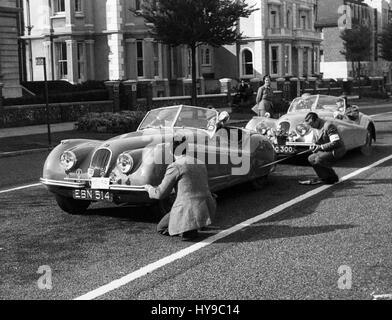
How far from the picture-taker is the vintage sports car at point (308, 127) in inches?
504

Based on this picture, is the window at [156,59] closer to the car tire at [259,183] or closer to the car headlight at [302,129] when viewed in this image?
the car headlight at [302,129]

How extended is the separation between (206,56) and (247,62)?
16.6 ft

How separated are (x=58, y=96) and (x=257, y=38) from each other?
98.2ft

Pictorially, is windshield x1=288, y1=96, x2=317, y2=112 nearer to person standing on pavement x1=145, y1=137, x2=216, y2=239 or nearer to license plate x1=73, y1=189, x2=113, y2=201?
license plate x1=73, y1=189, x2=113, y2=201

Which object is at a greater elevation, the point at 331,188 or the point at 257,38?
the point at 257,38

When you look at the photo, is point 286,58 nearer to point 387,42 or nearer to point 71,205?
point 387,42

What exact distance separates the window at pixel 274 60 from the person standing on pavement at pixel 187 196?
50059mm

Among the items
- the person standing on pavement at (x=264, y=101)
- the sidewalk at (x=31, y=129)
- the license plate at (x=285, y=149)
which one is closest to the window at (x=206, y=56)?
the sidewalk at (x=31, y=129)

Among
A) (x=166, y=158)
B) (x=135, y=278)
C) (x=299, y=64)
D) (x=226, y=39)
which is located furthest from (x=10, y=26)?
(x=299, y=64)

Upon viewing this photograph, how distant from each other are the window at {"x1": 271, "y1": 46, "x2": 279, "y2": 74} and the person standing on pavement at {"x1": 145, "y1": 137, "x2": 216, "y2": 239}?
164ft

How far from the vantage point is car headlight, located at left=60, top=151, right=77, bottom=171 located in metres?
8.55

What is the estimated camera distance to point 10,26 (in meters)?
31.8

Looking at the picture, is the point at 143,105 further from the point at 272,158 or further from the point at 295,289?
the point at 295,289
